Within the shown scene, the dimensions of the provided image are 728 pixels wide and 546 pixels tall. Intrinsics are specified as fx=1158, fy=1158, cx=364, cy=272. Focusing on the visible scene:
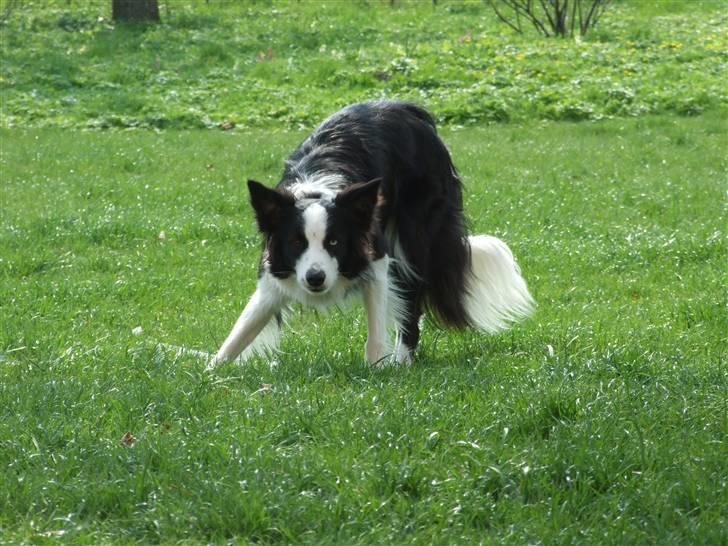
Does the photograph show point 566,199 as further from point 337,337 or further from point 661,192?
point 337,337

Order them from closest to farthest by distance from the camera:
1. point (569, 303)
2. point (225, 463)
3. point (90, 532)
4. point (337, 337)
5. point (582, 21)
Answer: point (90, 532) → point (225, 463) → point (337, 337) → point (569, 303) → point (582, 21)

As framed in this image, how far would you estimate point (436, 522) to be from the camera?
4.03m

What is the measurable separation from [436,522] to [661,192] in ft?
27.3

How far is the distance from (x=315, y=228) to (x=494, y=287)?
1.69m

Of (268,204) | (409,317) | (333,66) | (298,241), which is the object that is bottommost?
(333,66)

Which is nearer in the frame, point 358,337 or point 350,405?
point 350,405

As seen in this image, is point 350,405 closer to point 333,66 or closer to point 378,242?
point 378,242

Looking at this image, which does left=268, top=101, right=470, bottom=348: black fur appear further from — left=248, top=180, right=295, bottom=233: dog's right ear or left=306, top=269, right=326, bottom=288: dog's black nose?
left=306, top=269, right=326, bottom=288: dog's black nose

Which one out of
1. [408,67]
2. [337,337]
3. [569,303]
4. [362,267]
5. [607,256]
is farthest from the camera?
[408,67]

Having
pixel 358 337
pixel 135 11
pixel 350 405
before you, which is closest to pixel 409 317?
pixel 358 337

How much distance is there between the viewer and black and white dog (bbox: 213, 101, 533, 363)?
19.6 ft

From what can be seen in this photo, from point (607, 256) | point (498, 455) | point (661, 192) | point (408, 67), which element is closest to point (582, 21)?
point (408, 67)

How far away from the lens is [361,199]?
597 centimetres

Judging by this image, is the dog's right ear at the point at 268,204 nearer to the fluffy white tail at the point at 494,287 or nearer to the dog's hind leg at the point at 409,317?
the dog's hind leg at the point at 409,317
